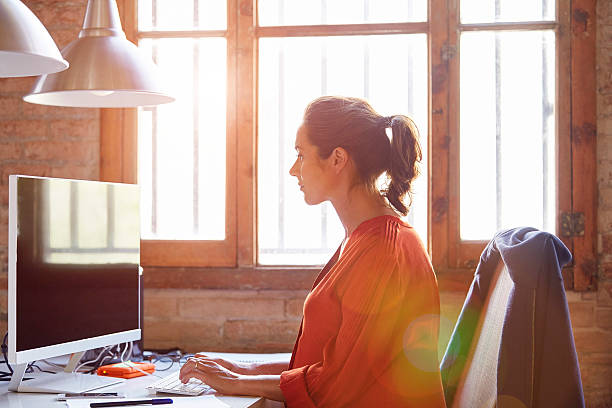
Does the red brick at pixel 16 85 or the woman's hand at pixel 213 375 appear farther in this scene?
the red brick at pixel 16 85

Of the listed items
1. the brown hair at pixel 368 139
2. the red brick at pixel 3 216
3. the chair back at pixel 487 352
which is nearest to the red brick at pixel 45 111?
the red brick at pixel 3 216

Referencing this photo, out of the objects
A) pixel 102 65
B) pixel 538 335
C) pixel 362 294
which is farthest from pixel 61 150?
pixel 538 335

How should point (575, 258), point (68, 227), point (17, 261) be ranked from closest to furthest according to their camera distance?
1. point (17, 261)
2. point (68, 227)
3. point (575, 258)

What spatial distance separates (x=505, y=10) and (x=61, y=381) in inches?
80.9

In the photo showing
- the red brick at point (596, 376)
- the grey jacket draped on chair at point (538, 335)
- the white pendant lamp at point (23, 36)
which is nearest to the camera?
the grey jacket draped on chair at point (538, 335)

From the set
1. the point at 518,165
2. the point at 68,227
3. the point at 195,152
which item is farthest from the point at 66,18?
the point at 518,165

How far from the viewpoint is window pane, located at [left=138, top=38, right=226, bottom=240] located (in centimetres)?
256

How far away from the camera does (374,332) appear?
1.43 meters

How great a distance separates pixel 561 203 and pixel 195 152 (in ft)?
4.72

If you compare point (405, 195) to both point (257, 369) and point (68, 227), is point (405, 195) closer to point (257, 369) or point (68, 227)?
point (257, 369)

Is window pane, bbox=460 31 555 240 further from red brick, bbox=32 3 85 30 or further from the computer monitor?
red brick, bbox=32 3 85 30

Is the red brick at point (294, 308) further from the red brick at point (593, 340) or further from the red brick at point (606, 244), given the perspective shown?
the red brick at point (606, 244)

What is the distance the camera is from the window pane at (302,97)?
254 cm

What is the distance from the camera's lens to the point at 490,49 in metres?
2.50
